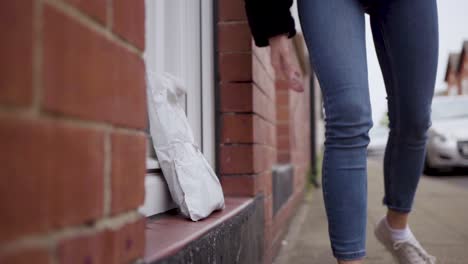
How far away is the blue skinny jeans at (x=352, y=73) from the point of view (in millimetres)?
1463

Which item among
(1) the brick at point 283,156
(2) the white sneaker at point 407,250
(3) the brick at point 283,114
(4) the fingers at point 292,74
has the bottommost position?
(2) the white sneaker at point 407,250

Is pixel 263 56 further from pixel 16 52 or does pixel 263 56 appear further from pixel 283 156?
pixel 283 156

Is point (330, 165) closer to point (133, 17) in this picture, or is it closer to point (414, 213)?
point (133, 17)

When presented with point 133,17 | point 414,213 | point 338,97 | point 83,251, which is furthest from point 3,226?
point 414,213

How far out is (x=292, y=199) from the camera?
13.2 ft

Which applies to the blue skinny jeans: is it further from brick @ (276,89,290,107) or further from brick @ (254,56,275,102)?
brick @ (276,89,290,107)

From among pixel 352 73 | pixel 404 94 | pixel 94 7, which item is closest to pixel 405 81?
pixel 404 94

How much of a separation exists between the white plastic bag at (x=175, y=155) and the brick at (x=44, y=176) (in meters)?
0.79

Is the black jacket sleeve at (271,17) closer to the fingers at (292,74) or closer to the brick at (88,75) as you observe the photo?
the fingers at (292,74)

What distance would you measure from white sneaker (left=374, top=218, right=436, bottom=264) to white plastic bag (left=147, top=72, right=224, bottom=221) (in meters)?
0.81

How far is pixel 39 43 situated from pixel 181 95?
3.55ft

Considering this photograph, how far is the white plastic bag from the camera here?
4.86 ft

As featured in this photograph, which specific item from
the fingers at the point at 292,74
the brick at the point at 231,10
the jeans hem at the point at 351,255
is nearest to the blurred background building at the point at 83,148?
the jeans hem at the point at 351,255

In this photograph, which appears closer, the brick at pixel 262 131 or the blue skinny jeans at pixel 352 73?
the blue skinny jeans at pixel 352 73
